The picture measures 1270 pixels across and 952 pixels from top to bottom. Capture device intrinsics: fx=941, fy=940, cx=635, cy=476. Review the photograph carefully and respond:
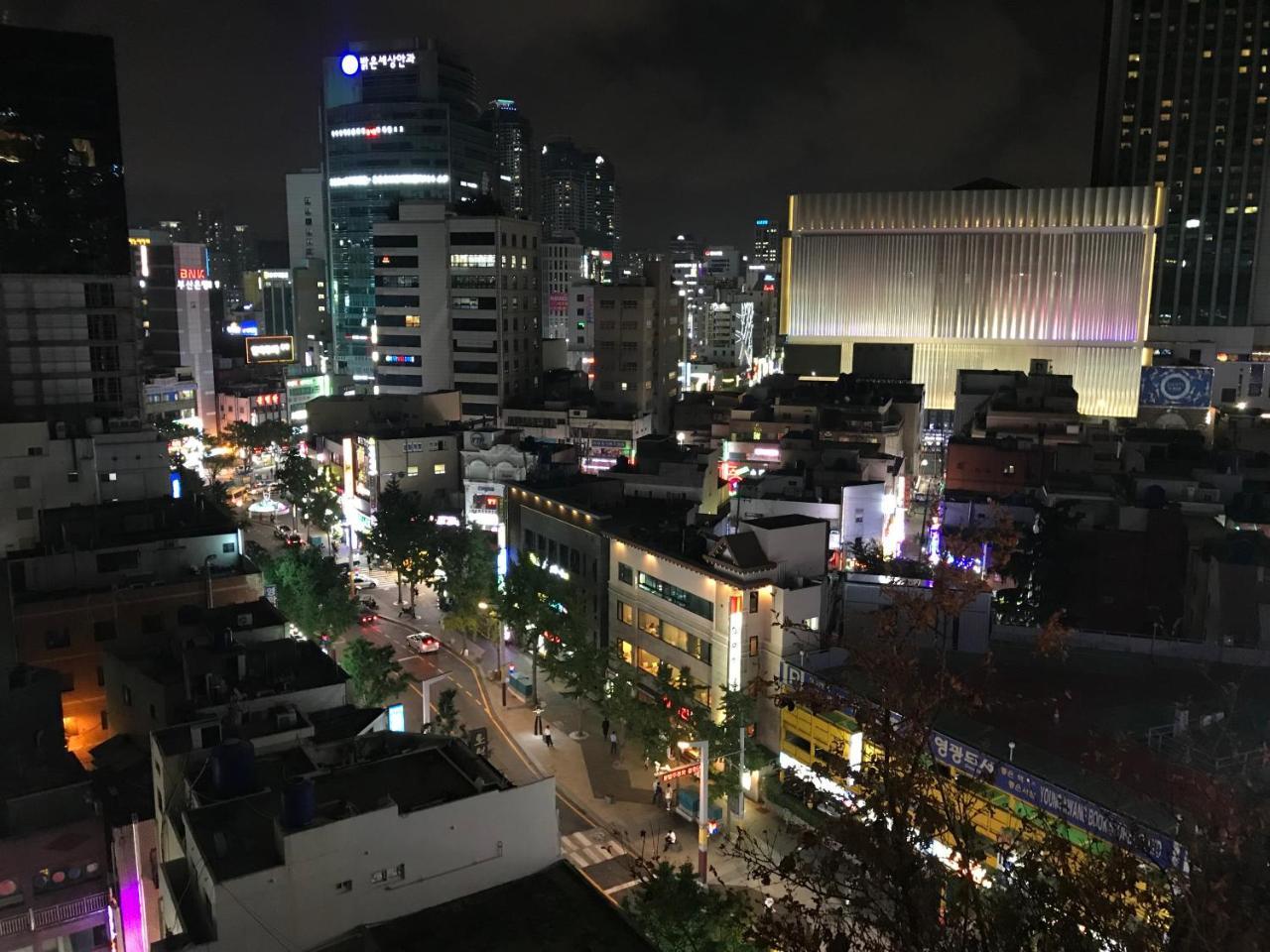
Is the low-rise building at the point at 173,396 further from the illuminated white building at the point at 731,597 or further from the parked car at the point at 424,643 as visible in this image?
the illuminated white building at the point at 731,597

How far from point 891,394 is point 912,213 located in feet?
115

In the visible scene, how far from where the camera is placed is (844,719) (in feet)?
83.5

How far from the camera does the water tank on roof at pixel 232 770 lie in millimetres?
17156

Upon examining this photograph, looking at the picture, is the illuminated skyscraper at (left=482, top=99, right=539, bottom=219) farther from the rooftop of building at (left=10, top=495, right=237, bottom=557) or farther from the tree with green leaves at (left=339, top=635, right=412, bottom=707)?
the tree with green leaves at (left=339, top=635, right=412, bottom=707)

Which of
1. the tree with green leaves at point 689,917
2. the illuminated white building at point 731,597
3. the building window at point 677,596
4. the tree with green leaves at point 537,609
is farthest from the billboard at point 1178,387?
the tree with green leaves at point 689,917

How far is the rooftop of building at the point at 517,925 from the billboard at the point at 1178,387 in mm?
72155

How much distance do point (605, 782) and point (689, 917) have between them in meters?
13.4

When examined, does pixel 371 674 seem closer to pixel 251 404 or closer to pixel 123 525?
pixel 123 525

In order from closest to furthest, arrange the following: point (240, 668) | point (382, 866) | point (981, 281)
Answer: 1. point (382, 866)
2. point (240, 668)
3. point (981, 281)

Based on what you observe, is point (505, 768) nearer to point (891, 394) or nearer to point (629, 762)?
point (629, 762)

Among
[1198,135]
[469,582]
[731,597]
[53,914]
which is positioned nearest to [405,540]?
[469,582]

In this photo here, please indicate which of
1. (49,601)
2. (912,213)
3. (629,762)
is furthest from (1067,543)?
(912,213)

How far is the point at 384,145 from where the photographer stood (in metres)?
111

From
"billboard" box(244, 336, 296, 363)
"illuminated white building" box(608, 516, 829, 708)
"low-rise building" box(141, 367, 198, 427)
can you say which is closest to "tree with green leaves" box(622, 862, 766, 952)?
"illuminated white building" box(608, 516, 829, 708)
